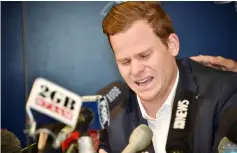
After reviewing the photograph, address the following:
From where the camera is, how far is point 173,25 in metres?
1.49

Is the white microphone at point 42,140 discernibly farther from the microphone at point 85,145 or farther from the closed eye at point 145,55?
the closed eye at point 145,55

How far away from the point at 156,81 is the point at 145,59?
0.30ft

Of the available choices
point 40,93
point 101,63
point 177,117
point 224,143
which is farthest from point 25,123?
point 224,143

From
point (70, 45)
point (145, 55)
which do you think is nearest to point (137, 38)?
point (145, 55)

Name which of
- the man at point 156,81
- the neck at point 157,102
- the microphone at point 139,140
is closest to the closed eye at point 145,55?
the man at point 156,81

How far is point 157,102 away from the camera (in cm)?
148

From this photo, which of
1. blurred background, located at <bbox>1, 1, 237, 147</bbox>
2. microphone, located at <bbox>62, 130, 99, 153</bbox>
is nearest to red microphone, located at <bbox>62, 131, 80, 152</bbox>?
microphone, located at <bbox>62, 130, 99, 153</bbox>

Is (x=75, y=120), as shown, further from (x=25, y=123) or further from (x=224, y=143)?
(x=224, y=143)

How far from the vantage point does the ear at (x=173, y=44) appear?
1.45m

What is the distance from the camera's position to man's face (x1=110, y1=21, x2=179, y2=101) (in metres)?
1.40

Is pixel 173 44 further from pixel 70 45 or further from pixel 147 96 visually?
pixel 70 45

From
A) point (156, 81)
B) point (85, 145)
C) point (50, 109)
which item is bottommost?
point (85, 145)

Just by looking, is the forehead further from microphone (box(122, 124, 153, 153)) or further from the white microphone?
the white microphone

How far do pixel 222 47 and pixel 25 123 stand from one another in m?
0.79
